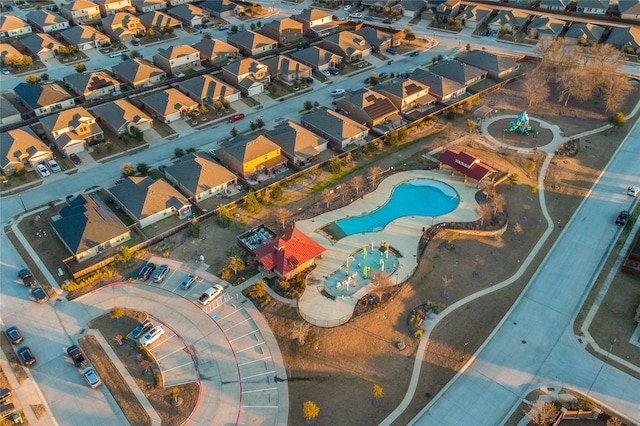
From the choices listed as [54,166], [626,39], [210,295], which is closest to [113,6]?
[54,166]

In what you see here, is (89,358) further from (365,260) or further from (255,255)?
(365,260)

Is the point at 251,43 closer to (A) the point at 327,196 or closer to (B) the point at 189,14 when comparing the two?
(B) the point at 189,14

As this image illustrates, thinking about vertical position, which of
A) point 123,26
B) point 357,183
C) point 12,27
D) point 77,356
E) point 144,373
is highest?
point 123,26

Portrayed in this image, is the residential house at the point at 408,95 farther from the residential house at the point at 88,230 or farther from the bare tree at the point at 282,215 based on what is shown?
the residential house at the point at 88,230

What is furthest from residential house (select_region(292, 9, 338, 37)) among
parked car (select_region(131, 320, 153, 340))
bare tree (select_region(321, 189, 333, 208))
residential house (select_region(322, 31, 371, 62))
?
parked car (select_region(131, 320, 153, 340))

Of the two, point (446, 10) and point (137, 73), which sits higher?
point (446, 10)

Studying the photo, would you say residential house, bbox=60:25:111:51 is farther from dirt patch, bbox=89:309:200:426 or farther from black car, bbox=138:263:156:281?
dirt patch, bbox=89:309:200:426

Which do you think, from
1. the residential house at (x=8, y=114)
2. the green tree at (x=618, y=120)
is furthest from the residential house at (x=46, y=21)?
the green tree at (x=618, y=120)
